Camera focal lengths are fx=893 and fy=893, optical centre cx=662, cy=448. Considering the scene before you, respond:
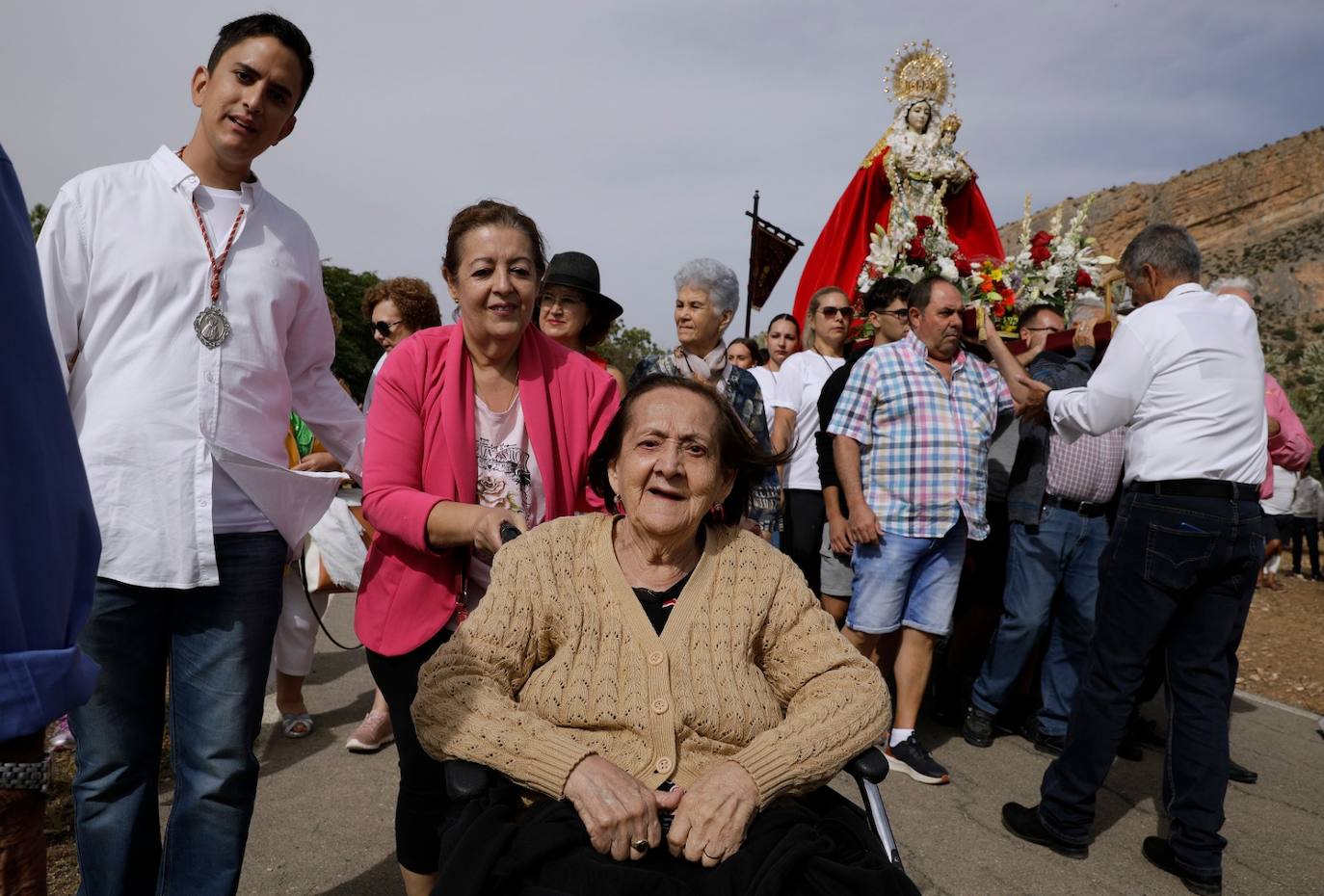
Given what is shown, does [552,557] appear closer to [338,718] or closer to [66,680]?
[66,680]

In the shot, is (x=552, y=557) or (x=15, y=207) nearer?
(x=15, y=207)

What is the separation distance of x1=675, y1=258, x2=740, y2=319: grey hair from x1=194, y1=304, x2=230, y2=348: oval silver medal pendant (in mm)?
2132

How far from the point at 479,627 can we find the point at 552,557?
242mm

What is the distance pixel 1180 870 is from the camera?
10.6ft

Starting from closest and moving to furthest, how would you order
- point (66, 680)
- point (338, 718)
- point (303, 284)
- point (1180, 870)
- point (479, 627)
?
point (66, 680), point (479, 627), point (303, 284), point (1180, 870), point (338, 718)

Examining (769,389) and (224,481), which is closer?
(224,481)

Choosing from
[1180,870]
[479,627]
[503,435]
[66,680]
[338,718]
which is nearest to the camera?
[66,680]

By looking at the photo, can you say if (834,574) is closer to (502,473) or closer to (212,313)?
(502,473)

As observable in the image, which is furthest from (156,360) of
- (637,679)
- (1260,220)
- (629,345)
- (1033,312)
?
(1260,220)

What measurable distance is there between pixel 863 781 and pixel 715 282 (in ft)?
7.57

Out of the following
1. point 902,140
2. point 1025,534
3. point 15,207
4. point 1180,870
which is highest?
point 902,140

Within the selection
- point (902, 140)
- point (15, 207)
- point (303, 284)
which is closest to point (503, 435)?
point (303, 284)

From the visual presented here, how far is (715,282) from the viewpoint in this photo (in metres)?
3.86

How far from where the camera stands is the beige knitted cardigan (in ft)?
6.41
